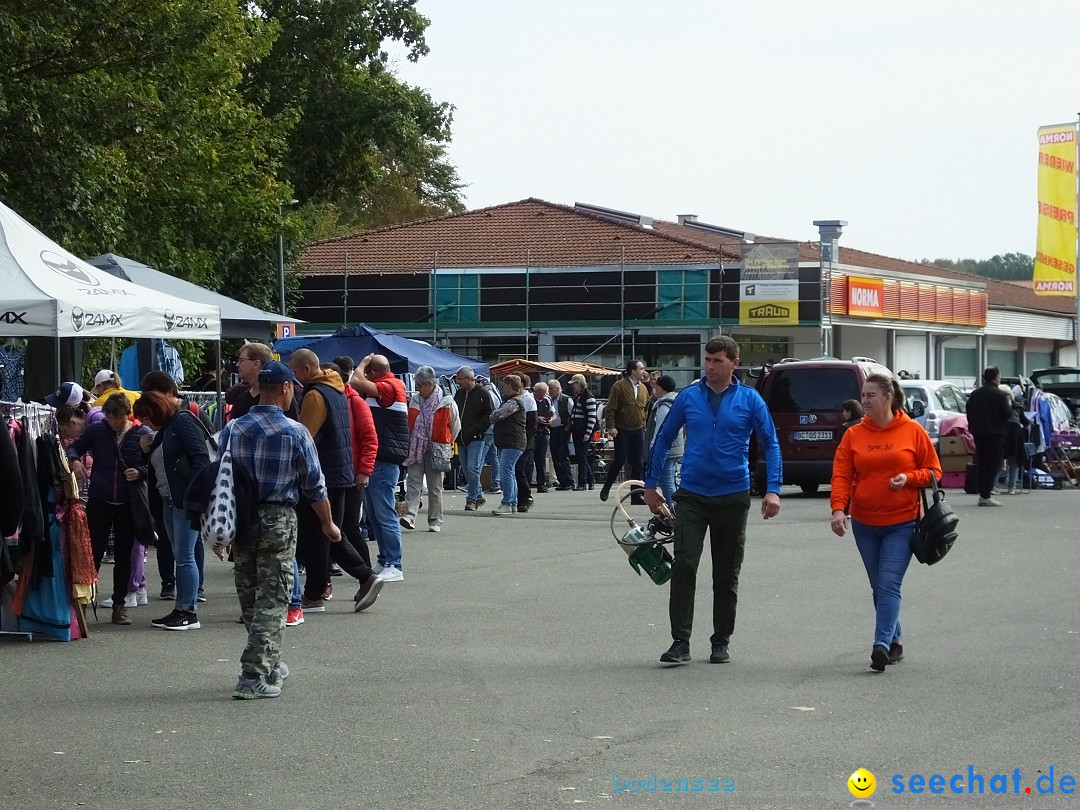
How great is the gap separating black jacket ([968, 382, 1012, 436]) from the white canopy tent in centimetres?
1105

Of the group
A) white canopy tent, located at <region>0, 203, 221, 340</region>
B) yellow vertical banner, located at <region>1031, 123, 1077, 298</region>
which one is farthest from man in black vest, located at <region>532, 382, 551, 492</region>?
yellow vertical banner, located at <region>1031, 123, 1077, 298</region>

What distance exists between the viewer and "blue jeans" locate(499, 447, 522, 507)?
20141mm

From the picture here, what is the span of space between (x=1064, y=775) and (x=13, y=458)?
4.61 meters

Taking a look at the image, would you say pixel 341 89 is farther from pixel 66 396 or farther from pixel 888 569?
pixel 888 569

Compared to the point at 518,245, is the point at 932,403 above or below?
below

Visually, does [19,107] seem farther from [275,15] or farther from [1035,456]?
[275,15]

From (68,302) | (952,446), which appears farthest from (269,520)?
(952,446)

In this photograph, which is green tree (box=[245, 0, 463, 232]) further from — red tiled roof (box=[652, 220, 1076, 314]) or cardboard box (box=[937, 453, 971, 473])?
cardboard box (box=[937, 453, 971, 473])

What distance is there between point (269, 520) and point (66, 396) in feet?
20.5

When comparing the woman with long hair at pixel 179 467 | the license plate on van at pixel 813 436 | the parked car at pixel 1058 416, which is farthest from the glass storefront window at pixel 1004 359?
the woman with long hair at pixel 179 467

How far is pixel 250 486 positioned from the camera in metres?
8.32

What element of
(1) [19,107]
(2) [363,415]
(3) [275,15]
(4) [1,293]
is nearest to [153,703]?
(2) [363,415]

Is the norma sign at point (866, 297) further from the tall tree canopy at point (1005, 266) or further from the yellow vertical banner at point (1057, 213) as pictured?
the tall tree canopy at point (1005, 266)

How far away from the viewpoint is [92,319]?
45.1ft
